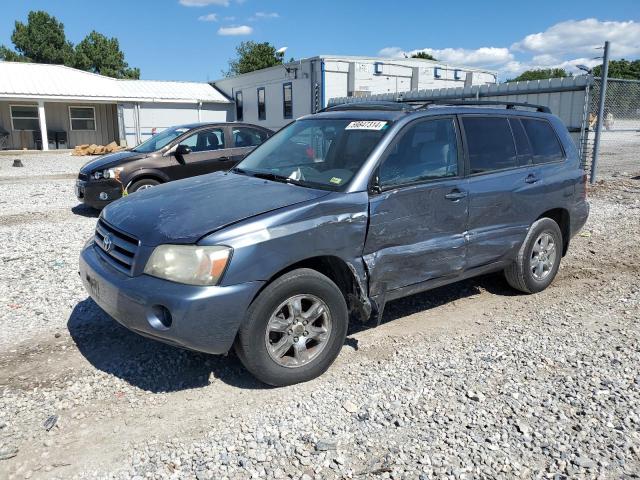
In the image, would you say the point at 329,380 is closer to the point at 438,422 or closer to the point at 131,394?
the point at 438,422

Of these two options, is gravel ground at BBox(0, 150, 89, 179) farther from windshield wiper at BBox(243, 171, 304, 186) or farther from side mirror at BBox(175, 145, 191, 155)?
windshield wiper at BBox(243, 171, 304, 186)

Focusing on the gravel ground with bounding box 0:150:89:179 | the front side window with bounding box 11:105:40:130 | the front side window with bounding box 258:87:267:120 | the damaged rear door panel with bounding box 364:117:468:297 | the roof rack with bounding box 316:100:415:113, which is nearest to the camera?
the damaged rear door panel with bounding box 364:117:468:297

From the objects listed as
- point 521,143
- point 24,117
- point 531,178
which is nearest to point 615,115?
point 521,143

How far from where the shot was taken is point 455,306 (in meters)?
5.12

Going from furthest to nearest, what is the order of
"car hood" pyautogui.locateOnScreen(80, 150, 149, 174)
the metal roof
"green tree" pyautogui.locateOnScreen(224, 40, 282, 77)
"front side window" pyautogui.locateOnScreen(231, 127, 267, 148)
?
1. "green tree" pyautogui.locateOnScreen(224, 40, 282, 77)
2. the metal roof
3. "front side window" pyautogui.locateOnScreen(231, 127, 267, 148)
4. "car hood" pyautogui.locateOnScreen(80, 150, 149, 174)

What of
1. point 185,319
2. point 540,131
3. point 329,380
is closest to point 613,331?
point 540,131

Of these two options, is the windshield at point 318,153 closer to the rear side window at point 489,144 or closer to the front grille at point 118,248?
the rear side window at point 489,144

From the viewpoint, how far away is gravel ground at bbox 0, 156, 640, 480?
283 cm

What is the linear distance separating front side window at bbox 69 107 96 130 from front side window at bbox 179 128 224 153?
2242 centimetres

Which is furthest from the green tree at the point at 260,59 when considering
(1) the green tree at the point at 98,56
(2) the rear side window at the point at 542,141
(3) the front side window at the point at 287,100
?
(2) the rear side window at the point at 542,141

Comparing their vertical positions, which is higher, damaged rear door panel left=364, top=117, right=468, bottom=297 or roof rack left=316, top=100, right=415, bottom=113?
roof rack left=316, top=100, right=415, bottom=113

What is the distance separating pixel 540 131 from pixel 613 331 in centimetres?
207

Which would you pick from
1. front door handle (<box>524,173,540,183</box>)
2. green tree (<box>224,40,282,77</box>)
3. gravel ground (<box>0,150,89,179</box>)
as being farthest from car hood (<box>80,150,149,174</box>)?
green tree (<box>224,40,282,77</box>)

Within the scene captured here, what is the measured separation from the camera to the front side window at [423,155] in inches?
159
